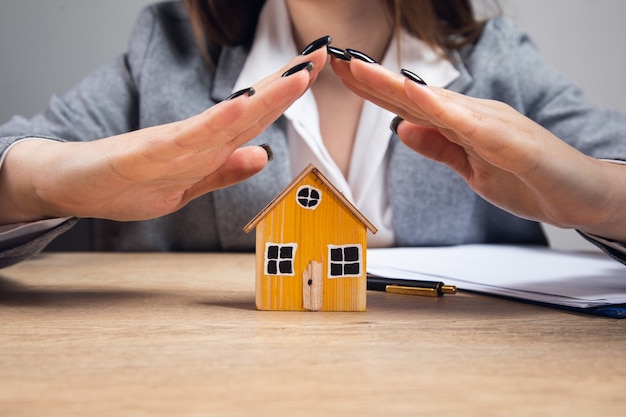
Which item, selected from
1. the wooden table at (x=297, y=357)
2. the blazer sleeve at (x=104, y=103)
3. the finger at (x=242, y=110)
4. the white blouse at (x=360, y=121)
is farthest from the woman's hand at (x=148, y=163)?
the white blouse at (x=360, y=121)

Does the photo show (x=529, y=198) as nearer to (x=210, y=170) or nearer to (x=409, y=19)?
(x=210, y=170)

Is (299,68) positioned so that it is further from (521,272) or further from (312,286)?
(521,272)

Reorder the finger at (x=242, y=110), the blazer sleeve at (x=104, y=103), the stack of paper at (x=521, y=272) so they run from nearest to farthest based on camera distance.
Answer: the finger at (x=242, y=110) → the stack of paper at (x=521, y=272) → the blazer sleeve at (x=104, y=103)

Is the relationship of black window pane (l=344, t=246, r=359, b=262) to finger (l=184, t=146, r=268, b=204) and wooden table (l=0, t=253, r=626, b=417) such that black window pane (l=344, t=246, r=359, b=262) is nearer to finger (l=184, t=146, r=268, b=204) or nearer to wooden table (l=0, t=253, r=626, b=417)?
wooden table (l=0, t=253, r=626, b=417)

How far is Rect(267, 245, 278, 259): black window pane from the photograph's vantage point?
719 mm

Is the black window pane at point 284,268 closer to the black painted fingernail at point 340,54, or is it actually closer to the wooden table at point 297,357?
the wooden table at point 297,357

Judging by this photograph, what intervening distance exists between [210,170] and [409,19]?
798 mm

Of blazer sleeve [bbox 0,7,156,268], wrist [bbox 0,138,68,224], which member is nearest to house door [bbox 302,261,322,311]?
A: wrist [bbox 0,138,68,224]

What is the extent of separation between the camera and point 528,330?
652 millimetres

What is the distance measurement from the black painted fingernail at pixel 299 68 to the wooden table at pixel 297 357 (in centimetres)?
25

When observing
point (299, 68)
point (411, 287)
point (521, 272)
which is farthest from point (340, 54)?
point (521, 272)

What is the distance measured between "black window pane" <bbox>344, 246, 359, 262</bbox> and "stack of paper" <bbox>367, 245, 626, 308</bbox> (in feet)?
0.63

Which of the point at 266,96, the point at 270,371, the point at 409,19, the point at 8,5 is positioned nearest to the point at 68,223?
the point at 266,96

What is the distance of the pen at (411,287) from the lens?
2.69 feet
